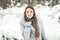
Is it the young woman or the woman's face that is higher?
the woman's face

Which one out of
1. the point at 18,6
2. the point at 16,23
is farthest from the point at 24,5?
the point at 16,23

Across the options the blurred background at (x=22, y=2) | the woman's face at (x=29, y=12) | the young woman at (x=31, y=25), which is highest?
the blurred background at (x=22, y=2)

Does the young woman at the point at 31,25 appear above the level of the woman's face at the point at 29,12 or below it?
below

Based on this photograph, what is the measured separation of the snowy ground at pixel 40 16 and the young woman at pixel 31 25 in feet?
0.16

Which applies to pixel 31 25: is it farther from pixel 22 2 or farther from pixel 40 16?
pixel 22 2

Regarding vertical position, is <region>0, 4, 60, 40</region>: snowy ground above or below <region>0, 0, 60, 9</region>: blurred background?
below

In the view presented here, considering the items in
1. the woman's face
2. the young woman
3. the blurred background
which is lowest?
the young woman

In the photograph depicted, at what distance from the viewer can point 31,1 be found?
2014 mm

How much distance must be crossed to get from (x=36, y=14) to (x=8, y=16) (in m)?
0.31

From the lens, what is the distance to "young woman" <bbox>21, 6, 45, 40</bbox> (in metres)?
1.95

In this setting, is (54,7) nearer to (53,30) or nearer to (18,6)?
(53,30)

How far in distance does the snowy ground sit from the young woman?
5 centimetres

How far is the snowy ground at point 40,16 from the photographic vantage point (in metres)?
1.94

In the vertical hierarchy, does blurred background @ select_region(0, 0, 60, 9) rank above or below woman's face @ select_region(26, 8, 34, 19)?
above
